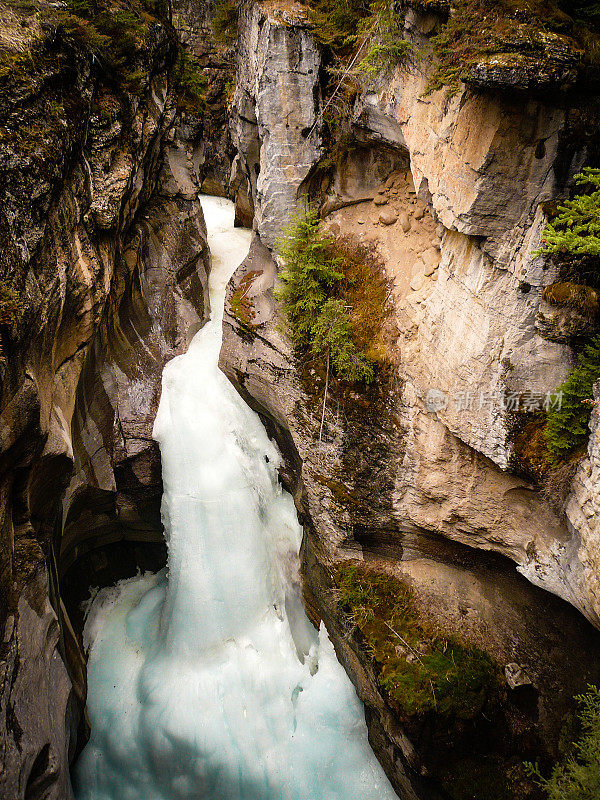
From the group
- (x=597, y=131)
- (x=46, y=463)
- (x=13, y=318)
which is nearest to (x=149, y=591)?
(x=46, y=463)

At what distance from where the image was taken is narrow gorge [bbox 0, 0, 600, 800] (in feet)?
18.8

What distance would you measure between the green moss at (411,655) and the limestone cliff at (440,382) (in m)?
0.26

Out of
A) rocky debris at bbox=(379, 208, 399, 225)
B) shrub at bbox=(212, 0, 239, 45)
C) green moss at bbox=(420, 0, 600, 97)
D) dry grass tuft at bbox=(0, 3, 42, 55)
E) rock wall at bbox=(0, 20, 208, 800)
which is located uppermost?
shrub at bbox=(212, 0, 239, 45)

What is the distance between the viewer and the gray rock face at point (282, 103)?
8789 millimetres

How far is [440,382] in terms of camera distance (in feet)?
24.0

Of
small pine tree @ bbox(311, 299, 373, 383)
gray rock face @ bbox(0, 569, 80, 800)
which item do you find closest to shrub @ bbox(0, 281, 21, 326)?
gray rock face @ bbox(0, 569, 80, 800)

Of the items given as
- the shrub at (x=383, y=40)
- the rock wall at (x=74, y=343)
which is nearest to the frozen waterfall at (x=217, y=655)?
the rock wall at (x=74, y=343)

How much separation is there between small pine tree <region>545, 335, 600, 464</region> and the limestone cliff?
26 centimetres

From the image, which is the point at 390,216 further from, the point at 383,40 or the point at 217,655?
the point at 217,655

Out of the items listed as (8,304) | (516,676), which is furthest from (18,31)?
(516,676)

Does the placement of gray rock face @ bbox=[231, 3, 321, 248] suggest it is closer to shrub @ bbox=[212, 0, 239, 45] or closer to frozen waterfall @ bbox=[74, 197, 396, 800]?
shrub @ bbox=[212, 0, 239, 45]

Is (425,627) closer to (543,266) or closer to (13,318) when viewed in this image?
(543,266)

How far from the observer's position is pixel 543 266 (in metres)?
5.79

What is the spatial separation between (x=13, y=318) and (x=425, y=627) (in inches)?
277
